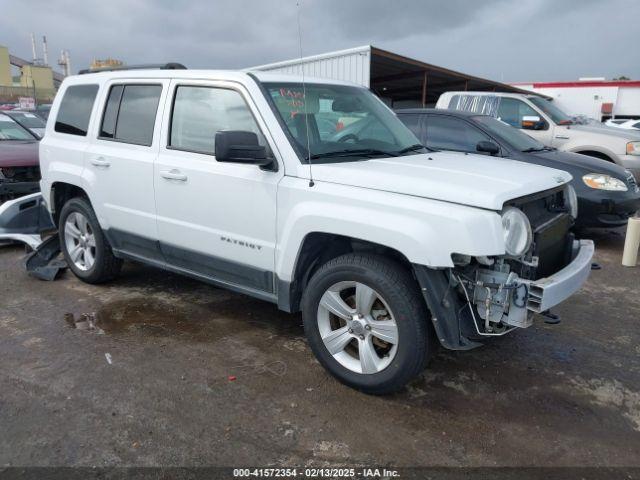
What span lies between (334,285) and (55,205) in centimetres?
360

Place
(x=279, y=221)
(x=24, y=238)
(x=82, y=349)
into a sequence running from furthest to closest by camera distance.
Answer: (x=24, y=238)
(x=82, y=349)
(x=279, y=221)

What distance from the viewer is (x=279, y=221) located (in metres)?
3.39

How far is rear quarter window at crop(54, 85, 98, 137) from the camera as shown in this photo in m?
4.83

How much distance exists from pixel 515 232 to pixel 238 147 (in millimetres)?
1712

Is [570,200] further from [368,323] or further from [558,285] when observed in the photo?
[368,323]

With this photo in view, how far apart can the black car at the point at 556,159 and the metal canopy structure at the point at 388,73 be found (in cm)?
212

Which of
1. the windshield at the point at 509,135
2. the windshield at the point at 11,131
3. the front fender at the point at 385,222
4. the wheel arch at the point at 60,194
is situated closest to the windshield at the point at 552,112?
the windshield at the point at 509,135

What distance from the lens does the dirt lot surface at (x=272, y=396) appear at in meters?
2.71

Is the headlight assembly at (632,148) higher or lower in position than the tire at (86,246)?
higher

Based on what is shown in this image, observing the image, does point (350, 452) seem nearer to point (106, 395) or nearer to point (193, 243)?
point (106, 395)

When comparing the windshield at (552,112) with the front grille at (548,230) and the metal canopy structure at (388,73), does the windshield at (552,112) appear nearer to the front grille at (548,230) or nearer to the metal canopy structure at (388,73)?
the metal canopy structure at (388,73)

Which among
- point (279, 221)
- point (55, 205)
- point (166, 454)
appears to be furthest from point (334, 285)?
point (55, 205)

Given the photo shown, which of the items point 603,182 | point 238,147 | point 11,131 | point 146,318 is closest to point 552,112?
point 603,182

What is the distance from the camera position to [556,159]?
6512 millimetres
